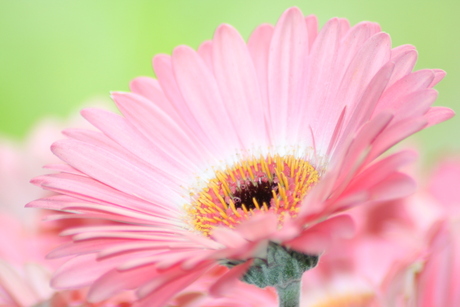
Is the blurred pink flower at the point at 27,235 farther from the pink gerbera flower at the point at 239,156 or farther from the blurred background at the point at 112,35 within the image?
the blurred background at the point at 112,35

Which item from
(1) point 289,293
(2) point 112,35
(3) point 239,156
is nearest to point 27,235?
(3) point 239,156

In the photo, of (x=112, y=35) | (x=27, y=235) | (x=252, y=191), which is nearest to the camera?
(x=252, y=191)

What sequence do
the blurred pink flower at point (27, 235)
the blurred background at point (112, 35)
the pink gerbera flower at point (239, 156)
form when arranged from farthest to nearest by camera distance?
the blurred background at point (112, 35), the blurred pink flower at point (27, 235), the pink gerbera flower at point (239, 156)

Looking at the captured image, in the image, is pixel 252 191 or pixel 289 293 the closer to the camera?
pixel 289 293

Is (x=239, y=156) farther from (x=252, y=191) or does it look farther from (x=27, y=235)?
(x=27, y=235)

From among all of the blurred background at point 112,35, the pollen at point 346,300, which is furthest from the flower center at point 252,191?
the blurred background at point 112,35

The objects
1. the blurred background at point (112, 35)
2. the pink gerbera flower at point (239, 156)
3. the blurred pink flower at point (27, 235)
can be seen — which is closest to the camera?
the pink gerbera flower at point (239, 156)

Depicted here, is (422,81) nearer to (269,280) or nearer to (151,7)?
(269,280)
